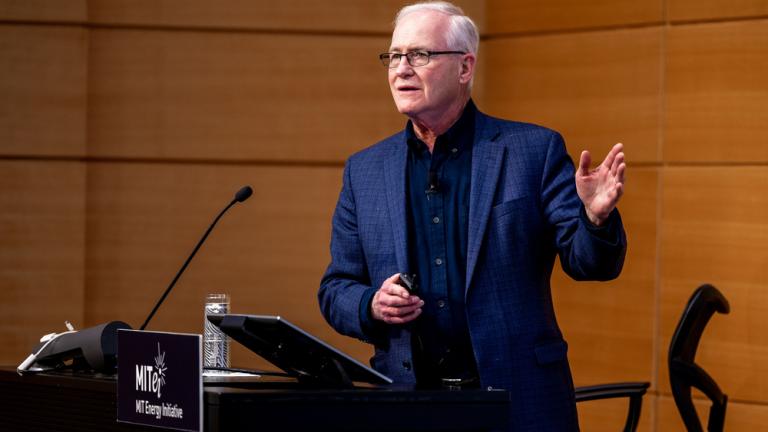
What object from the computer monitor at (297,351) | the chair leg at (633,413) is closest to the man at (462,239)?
the computer monitor at (297,351)

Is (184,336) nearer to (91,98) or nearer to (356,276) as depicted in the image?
(356,276)

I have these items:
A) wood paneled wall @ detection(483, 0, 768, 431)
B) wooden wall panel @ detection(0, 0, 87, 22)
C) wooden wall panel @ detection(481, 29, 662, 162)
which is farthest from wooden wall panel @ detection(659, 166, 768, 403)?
wooden wall panel @ detection(0, 0, 87, 22)

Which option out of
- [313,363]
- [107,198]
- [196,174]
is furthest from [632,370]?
[313,363]

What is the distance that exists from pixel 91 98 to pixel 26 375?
9.16 feet

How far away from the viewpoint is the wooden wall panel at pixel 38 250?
491 cm

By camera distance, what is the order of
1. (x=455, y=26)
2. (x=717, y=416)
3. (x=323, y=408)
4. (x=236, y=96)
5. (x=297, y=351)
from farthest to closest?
(x=236, y=96) → (x=717, y=416) → (x=455, y=26) → (x=297, y=351) → (x=323, y=408)

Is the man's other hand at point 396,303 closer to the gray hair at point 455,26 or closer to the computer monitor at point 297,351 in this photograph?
the computer monitor at point 297,351

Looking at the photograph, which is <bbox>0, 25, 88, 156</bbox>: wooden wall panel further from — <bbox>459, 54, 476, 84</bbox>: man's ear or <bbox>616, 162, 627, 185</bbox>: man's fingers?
<bbox>616, 162, 627, 185</bbox>: man's fingers

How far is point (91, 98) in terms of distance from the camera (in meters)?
4.99

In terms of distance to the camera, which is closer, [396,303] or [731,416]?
[396,303]

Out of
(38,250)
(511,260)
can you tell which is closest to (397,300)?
(511,260)

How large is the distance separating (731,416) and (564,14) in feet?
6.16

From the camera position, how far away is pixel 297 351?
203 cm

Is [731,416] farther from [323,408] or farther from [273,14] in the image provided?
[323,408]
